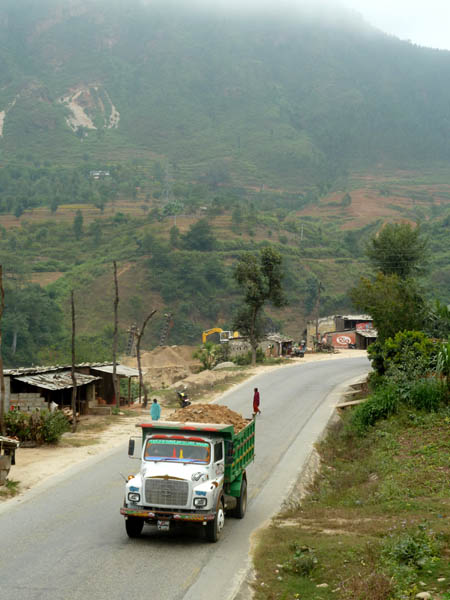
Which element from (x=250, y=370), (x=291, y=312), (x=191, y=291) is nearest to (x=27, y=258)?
(x=191, y=291)

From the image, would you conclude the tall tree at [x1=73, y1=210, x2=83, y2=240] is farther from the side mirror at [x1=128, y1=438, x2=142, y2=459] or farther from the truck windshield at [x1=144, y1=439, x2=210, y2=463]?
the truck windshield at [x1=144, y1=439, x2=210, y2=463]

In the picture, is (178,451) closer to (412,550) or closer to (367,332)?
(412,550)

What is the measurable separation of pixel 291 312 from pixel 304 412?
89.9 m

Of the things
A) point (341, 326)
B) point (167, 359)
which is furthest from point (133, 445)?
point (341, 326)

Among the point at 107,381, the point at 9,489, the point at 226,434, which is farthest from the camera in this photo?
the point at 107,381

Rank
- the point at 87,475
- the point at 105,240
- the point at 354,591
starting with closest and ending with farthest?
the point at 354,591, the point at 87,475, the point at 105,240

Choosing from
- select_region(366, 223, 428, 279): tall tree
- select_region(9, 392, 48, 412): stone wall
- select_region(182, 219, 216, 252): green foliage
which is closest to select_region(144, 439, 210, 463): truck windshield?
select_region(9, 392, 48, 412): stone wall

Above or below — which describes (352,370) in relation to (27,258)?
below

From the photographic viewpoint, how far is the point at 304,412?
1377 inches

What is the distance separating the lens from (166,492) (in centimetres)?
1388

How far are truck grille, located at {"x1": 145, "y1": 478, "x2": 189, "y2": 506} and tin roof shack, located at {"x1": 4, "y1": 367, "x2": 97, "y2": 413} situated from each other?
1761 centimetres

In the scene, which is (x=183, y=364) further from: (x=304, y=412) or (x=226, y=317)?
(x=226, y=317)

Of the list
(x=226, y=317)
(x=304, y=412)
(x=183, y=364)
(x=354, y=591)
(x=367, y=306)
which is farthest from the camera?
(x=226, y=317)

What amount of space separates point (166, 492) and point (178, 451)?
1117 millimetres
